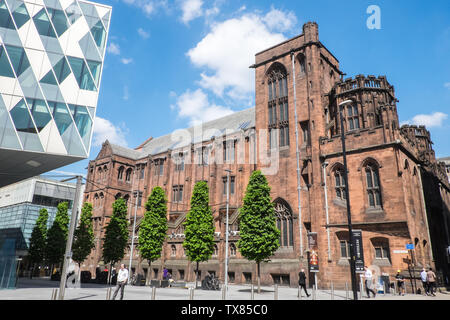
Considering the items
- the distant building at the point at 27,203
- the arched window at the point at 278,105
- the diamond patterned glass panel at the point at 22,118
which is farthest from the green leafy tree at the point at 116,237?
the distant building at the point at 27,203

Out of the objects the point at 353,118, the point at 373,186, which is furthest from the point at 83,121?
the point at 353,118

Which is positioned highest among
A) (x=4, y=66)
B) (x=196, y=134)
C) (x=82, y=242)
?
(x=196, y=134)

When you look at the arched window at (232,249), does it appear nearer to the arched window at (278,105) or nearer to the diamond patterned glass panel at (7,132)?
the arched window at (278,105)

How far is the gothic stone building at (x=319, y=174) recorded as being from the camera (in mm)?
26609

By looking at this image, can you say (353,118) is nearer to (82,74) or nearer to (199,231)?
(199,231)

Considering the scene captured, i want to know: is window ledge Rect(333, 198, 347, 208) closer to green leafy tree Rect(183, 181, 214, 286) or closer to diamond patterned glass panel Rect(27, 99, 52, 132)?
green leafy tree Rect(183, 181, 214, 286)

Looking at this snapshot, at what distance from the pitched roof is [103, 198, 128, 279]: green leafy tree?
14610 mm

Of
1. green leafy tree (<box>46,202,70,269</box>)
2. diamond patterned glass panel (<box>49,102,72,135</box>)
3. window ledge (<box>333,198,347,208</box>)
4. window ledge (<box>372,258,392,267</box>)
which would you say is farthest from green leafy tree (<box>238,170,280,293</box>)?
green leafy tree (<box>46,202,70,269</box>)

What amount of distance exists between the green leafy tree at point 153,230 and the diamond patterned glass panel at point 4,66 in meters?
19.7

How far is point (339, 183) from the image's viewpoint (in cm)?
2970

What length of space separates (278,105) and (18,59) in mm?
25196
